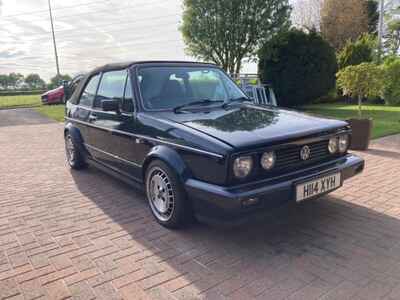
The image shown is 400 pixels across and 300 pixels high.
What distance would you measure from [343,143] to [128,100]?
7.79 ft

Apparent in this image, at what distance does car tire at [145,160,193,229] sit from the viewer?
118 inches

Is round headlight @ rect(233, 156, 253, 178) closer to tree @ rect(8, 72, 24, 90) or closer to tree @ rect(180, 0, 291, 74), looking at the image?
tree @ rect(180, 0, 291, 74)

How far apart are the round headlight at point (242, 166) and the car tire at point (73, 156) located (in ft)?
11.6

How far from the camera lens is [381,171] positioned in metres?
A: 4.96

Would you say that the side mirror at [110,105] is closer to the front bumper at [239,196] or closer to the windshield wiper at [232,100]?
the windshield wiper at [232,100]

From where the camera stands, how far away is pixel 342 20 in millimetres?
24625

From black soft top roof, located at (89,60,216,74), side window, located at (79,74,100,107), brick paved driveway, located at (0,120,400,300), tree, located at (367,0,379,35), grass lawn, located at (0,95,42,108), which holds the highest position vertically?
tree, located at (367,0,379,35)

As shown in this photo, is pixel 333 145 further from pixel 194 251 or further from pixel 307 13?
pixel 307 13

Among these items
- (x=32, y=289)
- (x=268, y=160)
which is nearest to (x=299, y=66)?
(x=268, y=160)

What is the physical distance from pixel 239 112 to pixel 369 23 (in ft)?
101

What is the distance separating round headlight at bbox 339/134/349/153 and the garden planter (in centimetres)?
315

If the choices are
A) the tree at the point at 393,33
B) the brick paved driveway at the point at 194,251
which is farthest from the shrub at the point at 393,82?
the tree at the point at 393,33

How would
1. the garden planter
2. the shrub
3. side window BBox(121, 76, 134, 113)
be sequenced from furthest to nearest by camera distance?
the shrub < the garden planter < side window BBox(121, 76, 134, 113)

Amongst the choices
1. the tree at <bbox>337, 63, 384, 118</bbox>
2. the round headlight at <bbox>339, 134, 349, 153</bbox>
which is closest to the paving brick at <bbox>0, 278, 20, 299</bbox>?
the round headlight at <bbox>339, 134, 349, 153</bbox>
